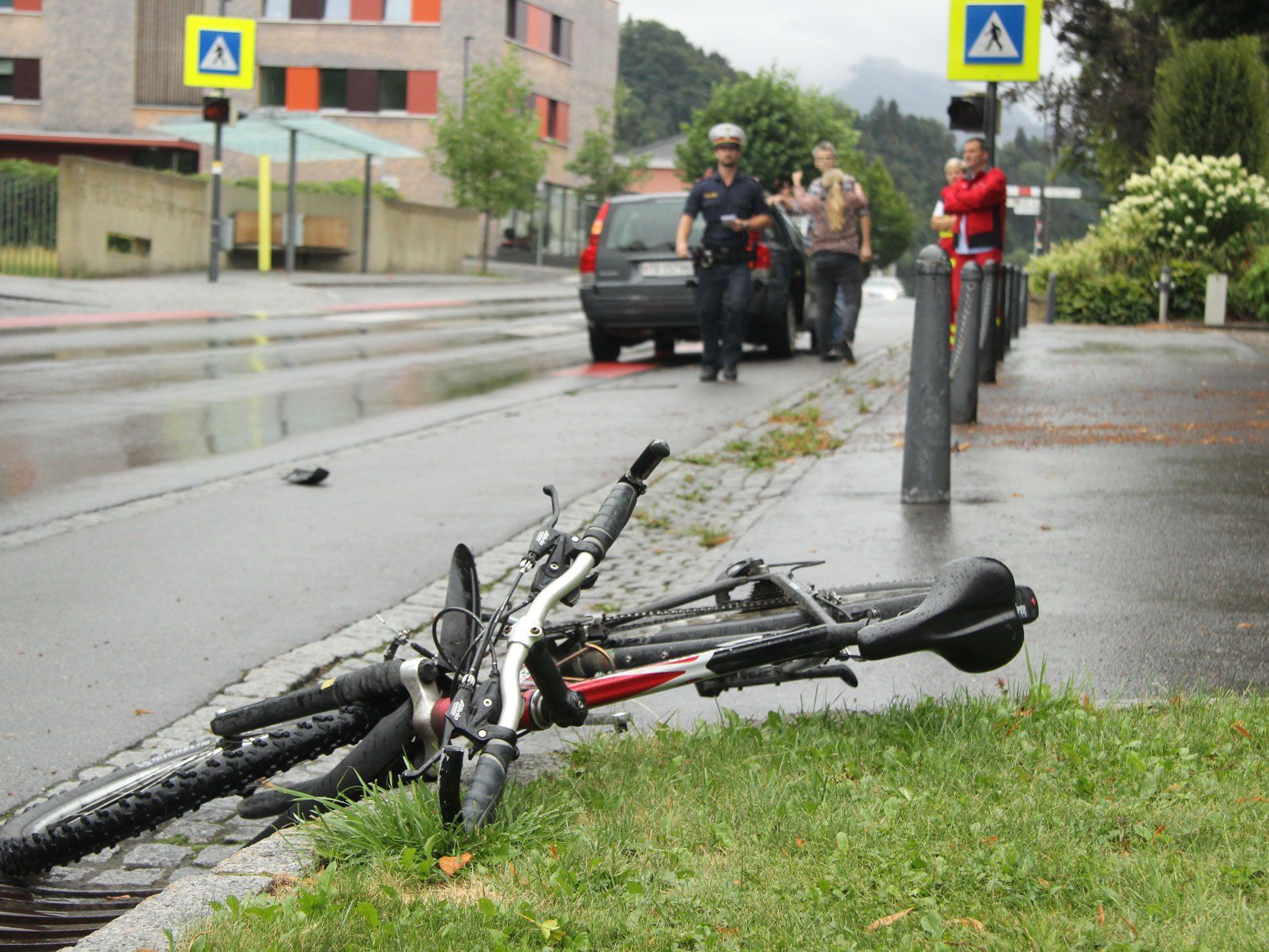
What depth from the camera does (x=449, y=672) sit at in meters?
3.19

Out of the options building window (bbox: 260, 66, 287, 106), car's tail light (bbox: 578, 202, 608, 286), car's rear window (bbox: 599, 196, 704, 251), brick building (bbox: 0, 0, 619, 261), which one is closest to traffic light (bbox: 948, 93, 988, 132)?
car's rear window (bbox: 599, 196, 704, 251)

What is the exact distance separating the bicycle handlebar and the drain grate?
4.13 ft

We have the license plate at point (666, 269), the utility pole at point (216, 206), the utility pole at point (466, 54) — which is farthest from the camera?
the utility pole at point (466, 54)

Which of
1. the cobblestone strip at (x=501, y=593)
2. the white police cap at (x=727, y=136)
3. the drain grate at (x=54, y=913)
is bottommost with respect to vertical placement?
the drain grate at (x=54, y=913)

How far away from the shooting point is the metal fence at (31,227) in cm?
2605

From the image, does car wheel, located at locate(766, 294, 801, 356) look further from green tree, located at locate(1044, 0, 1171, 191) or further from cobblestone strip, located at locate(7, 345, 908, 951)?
green tree, located at locate(1044, 0, 1171, 191)

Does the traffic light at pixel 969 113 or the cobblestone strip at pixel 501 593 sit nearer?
the cobblestone strip at pixel 501 593

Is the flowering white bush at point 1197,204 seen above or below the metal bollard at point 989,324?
above

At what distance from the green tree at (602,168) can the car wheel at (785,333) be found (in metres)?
42.0

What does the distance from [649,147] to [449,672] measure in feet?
324

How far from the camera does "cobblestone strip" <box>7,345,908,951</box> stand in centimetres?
351

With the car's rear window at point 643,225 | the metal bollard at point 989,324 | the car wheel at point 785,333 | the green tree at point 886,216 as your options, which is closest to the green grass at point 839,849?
the metal bollard at point 989,324

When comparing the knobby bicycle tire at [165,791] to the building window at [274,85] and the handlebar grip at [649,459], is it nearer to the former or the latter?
the handlebar grip at [649,459]

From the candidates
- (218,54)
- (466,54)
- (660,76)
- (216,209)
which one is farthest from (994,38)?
(660,76)
